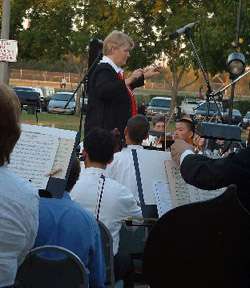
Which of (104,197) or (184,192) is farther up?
(184,192)

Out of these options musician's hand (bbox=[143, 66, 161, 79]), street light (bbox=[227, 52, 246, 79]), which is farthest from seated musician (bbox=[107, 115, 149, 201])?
street light (bbox=[227, 52, 246, 79])

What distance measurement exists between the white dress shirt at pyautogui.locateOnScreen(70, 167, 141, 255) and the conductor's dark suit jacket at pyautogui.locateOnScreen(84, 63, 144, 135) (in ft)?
7.88

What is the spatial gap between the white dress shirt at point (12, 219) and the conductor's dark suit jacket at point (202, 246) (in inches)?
18.3

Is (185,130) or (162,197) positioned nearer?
(162,197)

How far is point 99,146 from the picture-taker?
4.38 metres

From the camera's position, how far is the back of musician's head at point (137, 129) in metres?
5.68

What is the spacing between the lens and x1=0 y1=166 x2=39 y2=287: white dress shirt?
8.39 ft

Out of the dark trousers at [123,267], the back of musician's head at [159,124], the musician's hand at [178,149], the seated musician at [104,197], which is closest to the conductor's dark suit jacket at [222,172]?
the musician's hand at [178,149]

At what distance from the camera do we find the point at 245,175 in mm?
2754

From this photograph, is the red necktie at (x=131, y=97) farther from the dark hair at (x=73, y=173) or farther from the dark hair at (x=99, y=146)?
the dark hair at (x=73, y=173)

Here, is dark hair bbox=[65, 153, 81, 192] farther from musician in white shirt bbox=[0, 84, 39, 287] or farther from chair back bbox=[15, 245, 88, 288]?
musician in white shirt bbox=[0, 84, 39, 287]

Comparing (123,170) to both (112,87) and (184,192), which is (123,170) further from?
(184,192)

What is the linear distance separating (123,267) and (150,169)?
1026 millimetres

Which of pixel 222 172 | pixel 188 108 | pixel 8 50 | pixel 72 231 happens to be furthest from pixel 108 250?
pixel 188 108
